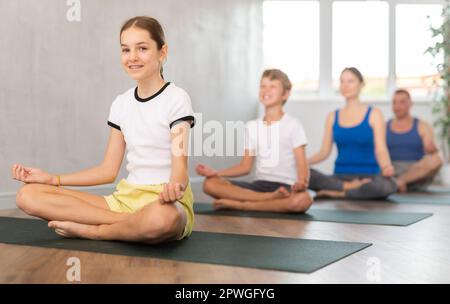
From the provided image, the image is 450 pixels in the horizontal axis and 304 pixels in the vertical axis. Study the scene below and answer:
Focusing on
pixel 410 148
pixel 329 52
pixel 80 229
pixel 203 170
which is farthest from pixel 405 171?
pixel 80 229

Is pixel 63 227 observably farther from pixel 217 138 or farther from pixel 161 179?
pixel 217 138

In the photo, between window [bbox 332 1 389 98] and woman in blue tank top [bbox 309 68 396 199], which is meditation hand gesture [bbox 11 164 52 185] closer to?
woman in blue tank top [bbox 309 68 396 199]

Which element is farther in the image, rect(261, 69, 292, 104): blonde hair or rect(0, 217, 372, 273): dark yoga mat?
rect(261, 69, 292, 104): blonde hair

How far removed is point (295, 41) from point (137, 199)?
4590 millimetres

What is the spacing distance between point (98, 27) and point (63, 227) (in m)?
2.04

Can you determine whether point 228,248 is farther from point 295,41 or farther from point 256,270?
point 295,41

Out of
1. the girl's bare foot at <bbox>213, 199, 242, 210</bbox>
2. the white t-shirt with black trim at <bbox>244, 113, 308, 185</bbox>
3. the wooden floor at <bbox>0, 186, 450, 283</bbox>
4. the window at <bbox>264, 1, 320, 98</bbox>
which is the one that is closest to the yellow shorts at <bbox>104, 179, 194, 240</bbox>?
the wooden floor at <bbox>0, 186, 450, 283</bbox>

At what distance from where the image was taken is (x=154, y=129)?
221cm

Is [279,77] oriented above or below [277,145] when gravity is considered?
above

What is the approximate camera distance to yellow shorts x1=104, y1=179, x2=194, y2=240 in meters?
2.22

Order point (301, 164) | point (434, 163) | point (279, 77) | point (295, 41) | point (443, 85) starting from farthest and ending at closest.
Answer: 1. point (295, 41)
2. point (443, 85)
3. point (434, 163)
4. point (279, 77)
5. point (301, 164)

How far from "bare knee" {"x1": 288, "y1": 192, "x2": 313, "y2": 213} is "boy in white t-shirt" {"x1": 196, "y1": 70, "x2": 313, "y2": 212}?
0.09m

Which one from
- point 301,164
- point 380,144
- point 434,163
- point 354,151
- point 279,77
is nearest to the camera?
point 301,164

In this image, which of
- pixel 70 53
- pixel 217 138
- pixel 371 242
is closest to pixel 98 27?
pixel 70 53
